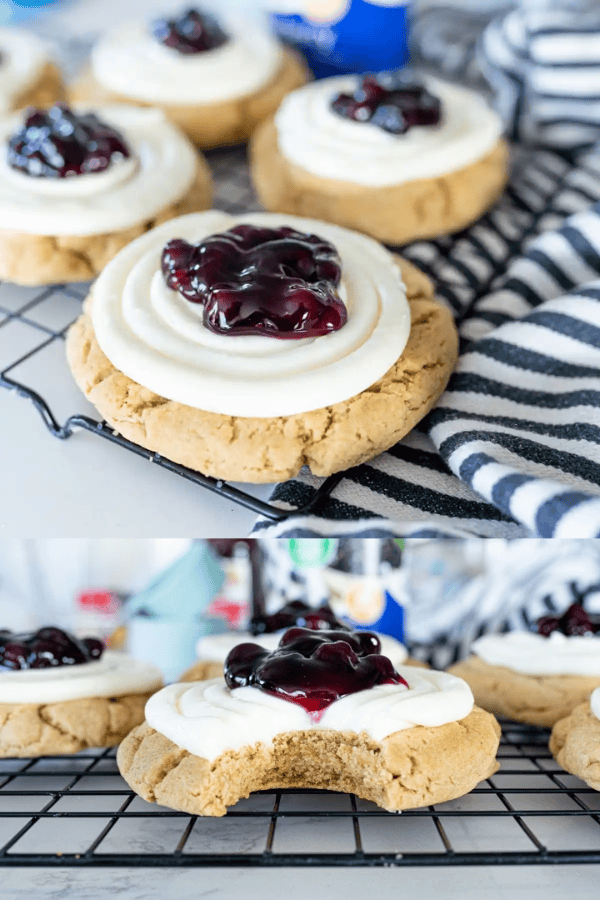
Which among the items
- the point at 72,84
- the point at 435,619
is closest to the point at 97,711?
the point at 435,619

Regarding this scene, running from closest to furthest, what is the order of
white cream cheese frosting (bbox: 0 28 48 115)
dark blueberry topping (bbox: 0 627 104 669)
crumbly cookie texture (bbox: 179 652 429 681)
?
dark blueberry topping (bbox: 0 627 104 669) < crumbly cookie texture (bbox: 179 652 429 681) < white cream cheese frosting (bbox: 0 28 48 115)

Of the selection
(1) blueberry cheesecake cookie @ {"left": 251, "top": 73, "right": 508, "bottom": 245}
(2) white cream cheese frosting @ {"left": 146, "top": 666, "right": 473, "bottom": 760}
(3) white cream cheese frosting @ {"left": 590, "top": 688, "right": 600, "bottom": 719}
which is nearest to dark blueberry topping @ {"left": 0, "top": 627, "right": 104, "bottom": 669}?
(2) white cream cheese frosting @ {"left": 146, "top": 666, "right": 473, "bottom": 760}

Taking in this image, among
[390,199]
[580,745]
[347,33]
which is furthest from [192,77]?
[580,745]

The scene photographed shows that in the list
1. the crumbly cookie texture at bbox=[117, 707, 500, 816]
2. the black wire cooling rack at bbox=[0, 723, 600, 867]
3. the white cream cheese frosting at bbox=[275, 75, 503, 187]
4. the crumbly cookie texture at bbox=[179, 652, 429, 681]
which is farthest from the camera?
the white cream cheese frosting at bbox=[275, 75, 503, 187]

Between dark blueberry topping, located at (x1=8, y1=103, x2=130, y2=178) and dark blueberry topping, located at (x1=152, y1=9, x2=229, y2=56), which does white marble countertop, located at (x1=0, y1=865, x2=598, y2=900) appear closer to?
dark blueberry topping, located at (x1=8, y1=103, x2=130, y2=178)

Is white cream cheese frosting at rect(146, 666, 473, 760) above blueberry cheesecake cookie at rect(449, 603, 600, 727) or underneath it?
above

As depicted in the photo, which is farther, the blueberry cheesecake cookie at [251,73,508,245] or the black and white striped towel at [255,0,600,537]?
the blueberry cheesecake cookie at [251,73,508,245]

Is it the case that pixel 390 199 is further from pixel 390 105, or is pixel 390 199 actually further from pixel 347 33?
pixel 347 33
